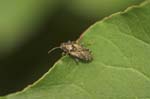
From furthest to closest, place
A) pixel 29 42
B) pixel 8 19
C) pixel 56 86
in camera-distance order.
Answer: pixel 29 42 < pixel 8 19 < pixel 56 86

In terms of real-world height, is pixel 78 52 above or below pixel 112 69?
above

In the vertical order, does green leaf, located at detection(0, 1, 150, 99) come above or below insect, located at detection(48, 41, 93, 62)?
below

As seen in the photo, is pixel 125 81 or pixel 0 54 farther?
pixel 0 54

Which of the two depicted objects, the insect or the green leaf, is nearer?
the green leaf

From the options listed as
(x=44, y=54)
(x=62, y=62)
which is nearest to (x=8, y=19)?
(x=44, y=54)

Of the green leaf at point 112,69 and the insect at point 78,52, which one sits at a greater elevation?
the insect at point 78,52

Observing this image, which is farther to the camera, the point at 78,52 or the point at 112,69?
the point at 78,52

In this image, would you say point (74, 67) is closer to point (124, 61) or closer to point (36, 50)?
point (124, 61)

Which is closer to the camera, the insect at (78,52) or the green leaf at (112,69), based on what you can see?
the green leaf at (112,69)
